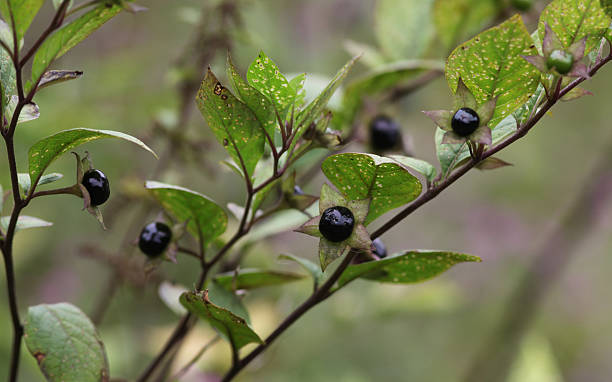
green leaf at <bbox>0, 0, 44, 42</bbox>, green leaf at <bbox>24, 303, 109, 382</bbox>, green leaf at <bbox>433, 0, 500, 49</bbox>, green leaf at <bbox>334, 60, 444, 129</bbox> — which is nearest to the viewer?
green leaf at <bbox>0, 0, 44, 42</bbox>

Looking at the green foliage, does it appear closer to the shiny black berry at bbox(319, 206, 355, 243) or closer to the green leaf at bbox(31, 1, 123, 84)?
the green leaf at bbox(31, 1, 123, 84)

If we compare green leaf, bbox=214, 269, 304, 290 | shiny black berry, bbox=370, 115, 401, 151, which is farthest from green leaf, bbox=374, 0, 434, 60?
green leaf, bbox=214, 269, 304, 290

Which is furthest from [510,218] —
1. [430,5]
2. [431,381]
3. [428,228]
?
[430,5]

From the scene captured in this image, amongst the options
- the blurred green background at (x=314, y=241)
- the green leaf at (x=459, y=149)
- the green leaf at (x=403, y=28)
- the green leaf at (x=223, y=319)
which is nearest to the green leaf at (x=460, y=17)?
the green leaf at (x=403, y=28)

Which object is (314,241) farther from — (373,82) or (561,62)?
(561,62)

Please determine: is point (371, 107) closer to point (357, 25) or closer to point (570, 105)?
point (357, 25)

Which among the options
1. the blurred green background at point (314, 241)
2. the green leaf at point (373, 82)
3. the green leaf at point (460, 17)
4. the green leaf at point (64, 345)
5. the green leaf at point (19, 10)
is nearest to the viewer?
the green leaf at point (19, 10)

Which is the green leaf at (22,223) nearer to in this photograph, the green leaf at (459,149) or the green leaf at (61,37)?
the green leaf at (61,37)
